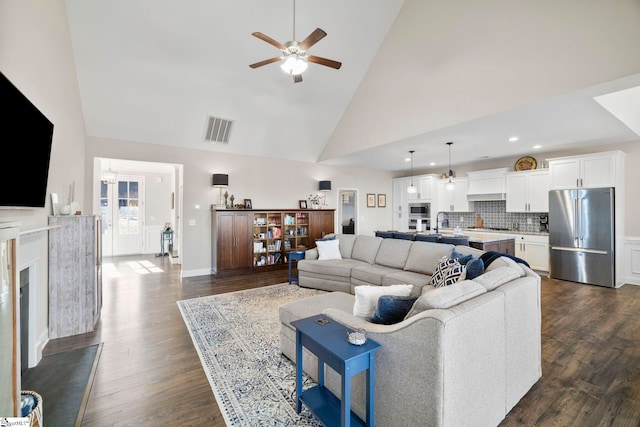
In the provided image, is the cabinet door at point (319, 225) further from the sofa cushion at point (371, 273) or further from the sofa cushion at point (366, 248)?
the sofa cushion at point (371, 273)

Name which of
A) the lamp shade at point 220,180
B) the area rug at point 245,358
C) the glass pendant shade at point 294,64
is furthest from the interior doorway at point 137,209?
the glass pendant shade at point 294,64

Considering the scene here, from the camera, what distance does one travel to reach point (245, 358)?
266cm

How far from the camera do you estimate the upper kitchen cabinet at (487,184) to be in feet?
A: 22.5

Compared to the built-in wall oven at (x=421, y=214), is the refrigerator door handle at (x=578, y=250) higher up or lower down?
lower down

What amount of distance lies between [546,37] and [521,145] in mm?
2968

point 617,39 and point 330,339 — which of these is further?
point 617,39

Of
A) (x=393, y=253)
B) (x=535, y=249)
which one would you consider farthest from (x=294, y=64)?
(x=535, y=249)

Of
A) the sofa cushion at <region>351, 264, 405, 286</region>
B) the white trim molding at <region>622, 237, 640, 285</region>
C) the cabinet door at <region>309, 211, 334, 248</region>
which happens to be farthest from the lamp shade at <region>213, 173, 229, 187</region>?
the white trim molding at <region>622, 237, 640, 285</region>

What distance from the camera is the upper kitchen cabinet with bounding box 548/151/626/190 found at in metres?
5.01

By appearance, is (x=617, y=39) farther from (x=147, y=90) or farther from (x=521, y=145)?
(x=147, y=90)

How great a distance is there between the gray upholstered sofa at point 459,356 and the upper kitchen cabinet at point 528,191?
500cm

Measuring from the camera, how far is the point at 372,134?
5.62 metres

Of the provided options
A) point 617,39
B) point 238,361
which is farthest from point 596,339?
point 238,361

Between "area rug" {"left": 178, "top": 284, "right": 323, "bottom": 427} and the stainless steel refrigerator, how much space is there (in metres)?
5.38
